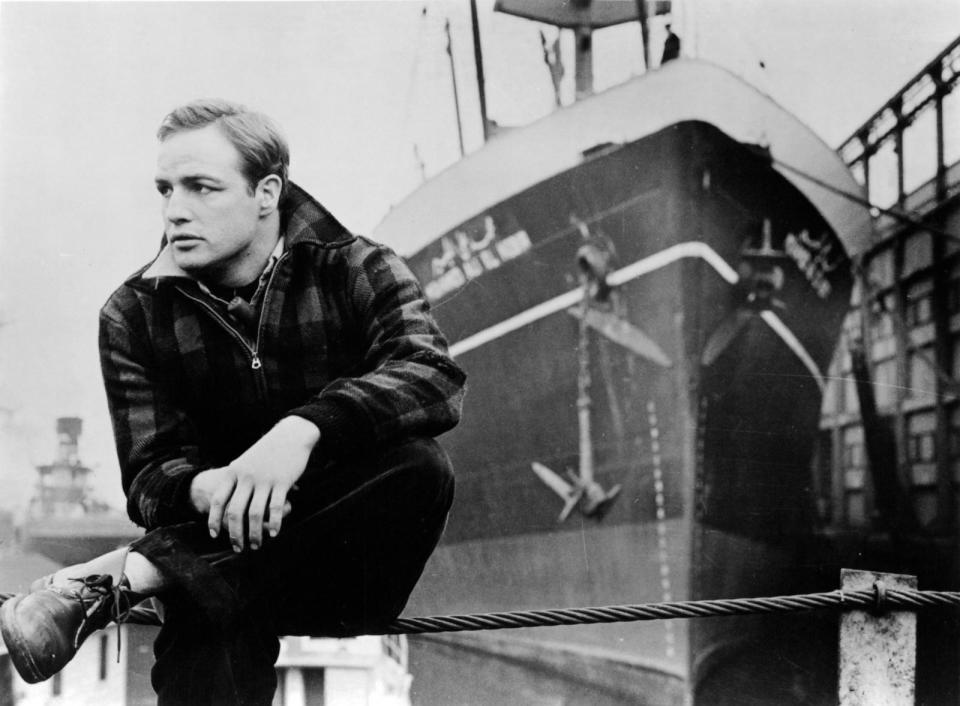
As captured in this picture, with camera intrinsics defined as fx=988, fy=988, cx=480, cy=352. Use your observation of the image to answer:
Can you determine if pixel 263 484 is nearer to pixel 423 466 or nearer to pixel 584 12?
pixel 423 466

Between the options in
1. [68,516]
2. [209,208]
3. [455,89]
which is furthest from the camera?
[455,89]

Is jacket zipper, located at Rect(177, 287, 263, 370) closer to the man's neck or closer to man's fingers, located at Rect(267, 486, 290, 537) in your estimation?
the man's neck

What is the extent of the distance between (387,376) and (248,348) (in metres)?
0.44

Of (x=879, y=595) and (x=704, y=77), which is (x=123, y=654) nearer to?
(x=879, y=595)

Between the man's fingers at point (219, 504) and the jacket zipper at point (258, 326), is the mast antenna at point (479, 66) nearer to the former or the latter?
the jacket zipper at point (258, 326)

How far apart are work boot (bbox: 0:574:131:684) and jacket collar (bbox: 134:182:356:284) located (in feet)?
2.85

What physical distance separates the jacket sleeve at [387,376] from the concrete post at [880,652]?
105 centimetres

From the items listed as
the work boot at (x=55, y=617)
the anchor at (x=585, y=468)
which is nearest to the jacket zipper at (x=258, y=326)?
the work boot at (x=55, y=617)

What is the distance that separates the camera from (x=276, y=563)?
2371 millimetres

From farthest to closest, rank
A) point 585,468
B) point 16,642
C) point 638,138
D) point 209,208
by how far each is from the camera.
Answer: point 638,138 < point 585,468 < point 209,208 < point 16,642

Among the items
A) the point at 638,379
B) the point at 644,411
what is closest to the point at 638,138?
the point at 638,379

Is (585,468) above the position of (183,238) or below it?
below

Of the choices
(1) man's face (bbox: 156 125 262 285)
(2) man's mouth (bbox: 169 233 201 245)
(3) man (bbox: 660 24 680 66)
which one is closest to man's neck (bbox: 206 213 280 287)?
(1) man's face (bbox: 156 125 262 285)

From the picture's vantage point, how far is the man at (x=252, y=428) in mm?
2295
